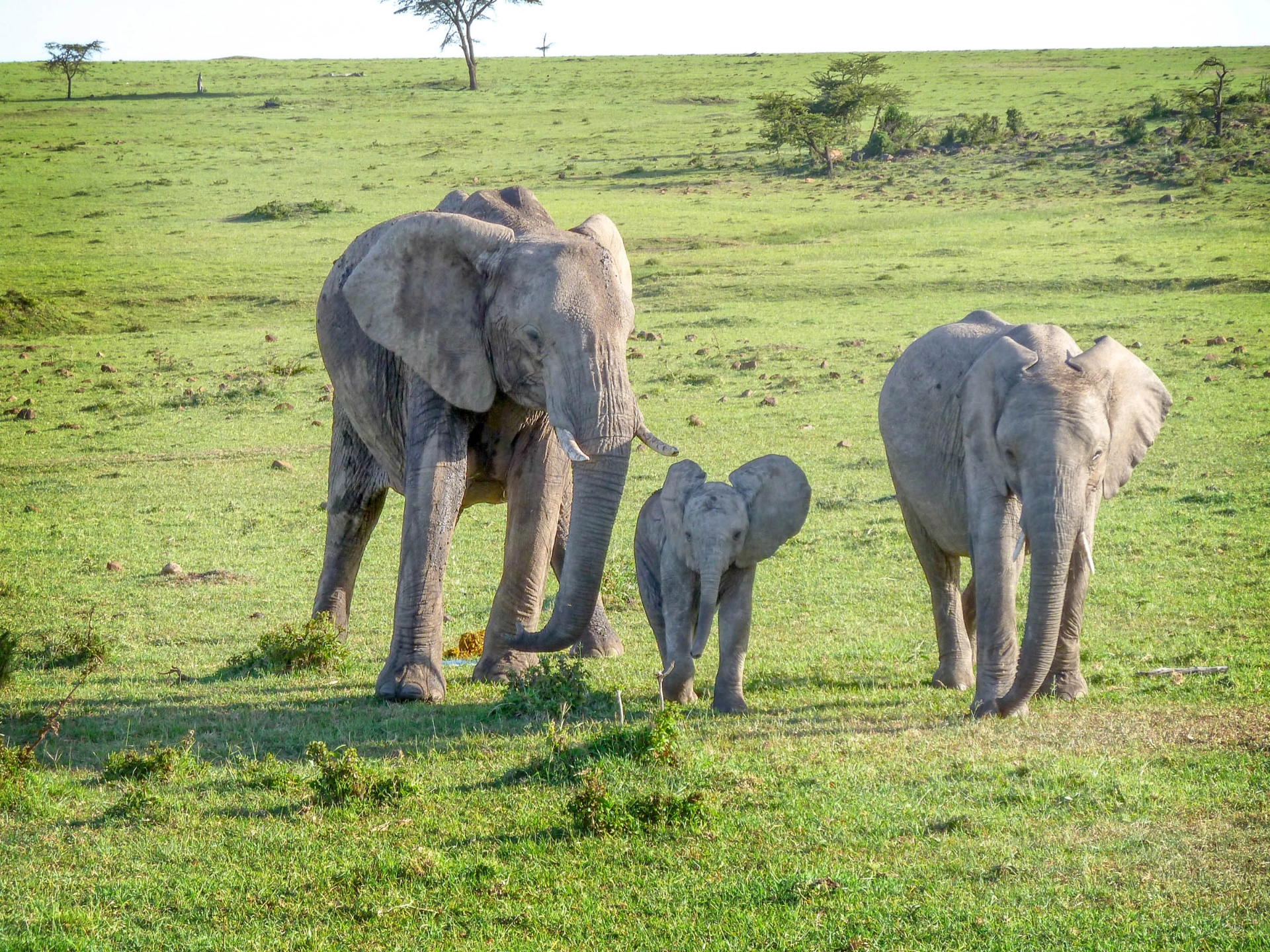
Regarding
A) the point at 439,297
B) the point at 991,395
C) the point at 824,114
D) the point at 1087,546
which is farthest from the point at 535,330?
the point at 824,114

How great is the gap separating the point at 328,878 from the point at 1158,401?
5.85 m

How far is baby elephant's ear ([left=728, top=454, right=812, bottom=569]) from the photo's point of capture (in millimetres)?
8523

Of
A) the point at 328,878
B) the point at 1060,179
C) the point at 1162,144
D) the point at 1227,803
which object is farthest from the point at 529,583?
the point at 1162,144

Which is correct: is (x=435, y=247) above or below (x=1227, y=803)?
above

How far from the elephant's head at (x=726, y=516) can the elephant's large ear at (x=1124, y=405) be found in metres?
1.81

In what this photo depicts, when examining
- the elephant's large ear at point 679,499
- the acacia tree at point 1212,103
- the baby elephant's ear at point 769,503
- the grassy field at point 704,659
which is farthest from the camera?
the acacia tree at point 1212,103

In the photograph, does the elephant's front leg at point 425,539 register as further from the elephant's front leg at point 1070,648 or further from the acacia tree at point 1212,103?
the acacia tree at point 1212,103

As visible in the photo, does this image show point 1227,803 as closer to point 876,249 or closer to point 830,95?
point 876,249

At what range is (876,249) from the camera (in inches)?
1465

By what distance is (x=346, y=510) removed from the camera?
439 inches

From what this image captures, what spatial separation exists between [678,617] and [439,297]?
8.54 ft

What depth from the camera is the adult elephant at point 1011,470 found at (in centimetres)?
784

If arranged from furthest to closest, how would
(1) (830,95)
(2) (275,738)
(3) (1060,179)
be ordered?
(1) (830,95) < (3) (1060,179) < (2) (275,738)

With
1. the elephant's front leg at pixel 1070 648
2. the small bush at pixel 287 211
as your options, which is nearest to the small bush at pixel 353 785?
the elephant's front leg at pixel 1070 648
